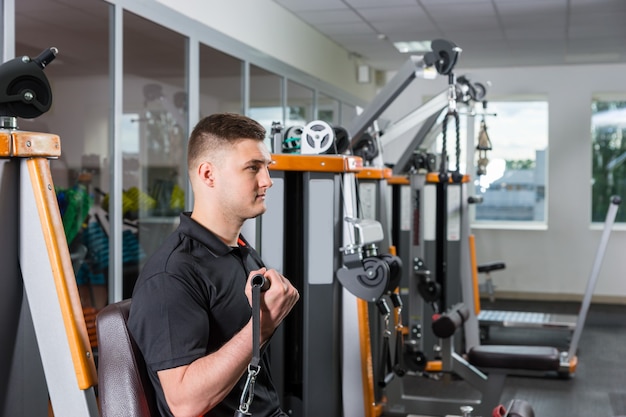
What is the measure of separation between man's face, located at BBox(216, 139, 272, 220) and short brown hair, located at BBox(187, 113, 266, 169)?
0.02 metres

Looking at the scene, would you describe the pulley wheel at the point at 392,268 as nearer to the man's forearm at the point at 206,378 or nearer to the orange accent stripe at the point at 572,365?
the man's forearm at the point at 206,378

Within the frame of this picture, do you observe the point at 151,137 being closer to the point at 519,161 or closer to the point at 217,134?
the point at 217,134

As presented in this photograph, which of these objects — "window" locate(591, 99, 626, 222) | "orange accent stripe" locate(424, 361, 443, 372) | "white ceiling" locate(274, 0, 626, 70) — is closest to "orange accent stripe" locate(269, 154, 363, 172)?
"orange accent stripe" locate(424, 361, 443, 372)

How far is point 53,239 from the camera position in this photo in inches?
57.8

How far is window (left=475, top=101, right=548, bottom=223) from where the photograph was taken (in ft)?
30.9

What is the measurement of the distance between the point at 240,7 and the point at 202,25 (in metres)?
0.73

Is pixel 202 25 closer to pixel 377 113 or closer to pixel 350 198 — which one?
pixel 377 113

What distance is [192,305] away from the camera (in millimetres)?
1574

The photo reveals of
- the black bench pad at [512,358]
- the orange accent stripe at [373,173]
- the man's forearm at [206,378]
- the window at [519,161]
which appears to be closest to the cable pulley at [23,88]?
the man's forearm at [206,378]

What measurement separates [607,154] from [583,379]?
14.8 feet

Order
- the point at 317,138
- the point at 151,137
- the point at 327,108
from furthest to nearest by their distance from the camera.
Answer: the point at 327,108
the point at 151,137
the point at 317,138

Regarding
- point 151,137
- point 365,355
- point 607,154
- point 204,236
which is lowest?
point 365,355

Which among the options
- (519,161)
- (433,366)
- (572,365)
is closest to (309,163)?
(433,366)

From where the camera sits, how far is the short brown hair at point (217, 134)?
1.78 meters
